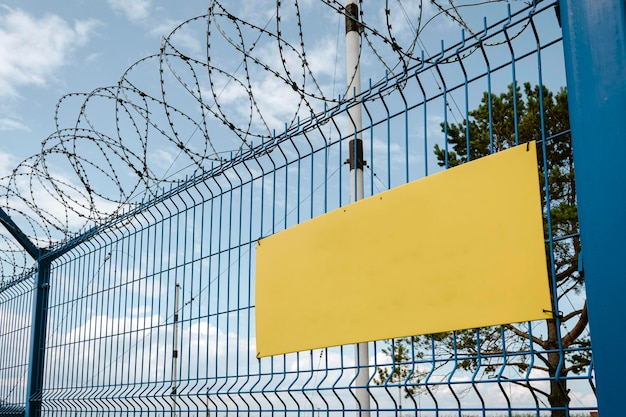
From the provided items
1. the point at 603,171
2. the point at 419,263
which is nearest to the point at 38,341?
the point at 419,263

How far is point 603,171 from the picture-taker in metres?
3.16

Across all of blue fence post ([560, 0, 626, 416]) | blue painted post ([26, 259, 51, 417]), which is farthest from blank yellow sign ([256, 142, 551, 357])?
blue painted post ([26, 259, 51, 417])

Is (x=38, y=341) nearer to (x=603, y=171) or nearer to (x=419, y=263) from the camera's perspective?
(x=419, y=263)

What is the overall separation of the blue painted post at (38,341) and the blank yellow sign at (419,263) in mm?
Answer: 5254

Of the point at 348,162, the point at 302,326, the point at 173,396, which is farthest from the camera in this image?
the point at 348,162

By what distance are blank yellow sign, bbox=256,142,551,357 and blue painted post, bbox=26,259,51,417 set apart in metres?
5.25

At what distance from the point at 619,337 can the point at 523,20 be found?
1777 mm

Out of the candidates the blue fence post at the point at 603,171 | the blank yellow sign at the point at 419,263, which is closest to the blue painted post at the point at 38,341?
the blank yellow sign at the point at 419,263

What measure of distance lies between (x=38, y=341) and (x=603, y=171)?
8200 millimetres

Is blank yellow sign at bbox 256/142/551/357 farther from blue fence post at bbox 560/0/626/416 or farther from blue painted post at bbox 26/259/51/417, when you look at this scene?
blue painted post at bbox 26/259/51/417

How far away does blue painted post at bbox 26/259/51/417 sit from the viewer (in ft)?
29.6

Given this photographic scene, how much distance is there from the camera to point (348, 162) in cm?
736

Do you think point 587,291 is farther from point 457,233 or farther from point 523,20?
point 523,20

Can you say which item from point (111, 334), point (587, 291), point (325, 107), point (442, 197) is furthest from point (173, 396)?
point (587, 291)
